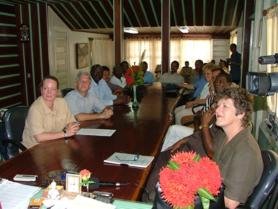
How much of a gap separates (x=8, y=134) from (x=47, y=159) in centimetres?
105

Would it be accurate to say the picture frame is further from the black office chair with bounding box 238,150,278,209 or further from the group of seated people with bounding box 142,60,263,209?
the black office chair with bounding box 238,150,278,209

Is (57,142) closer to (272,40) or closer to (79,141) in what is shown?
(79,141)

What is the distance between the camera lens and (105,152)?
6.73 ft

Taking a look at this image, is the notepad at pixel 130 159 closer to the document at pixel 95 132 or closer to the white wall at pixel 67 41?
the document at pixel 95 132

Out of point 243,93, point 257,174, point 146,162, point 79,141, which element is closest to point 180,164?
point 257,174

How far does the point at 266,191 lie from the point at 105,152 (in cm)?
95

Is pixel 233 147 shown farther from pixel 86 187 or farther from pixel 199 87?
pixel 199 87

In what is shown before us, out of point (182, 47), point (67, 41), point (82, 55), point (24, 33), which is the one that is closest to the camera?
point (24, 33)

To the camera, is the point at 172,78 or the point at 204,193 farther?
the point at 172,78

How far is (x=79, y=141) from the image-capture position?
229 cm

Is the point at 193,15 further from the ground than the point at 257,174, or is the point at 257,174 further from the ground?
the point at 193,15

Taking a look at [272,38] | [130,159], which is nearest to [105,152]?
[130,159]

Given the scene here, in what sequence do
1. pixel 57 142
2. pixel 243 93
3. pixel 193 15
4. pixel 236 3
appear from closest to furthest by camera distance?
pixel 243 93
pixel 57 142
pixel 236 3
pixel 193 15

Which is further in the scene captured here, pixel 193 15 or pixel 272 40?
pixel 193 15
